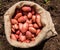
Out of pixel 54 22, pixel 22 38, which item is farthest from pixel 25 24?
pixel 54 22

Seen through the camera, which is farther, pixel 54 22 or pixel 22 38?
pixel 54 22

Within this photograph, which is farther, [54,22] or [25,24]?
[54,22]

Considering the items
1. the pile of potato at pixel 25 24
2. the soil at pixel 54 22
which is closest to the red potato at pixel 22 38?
the pile of potato at pixel 25 24

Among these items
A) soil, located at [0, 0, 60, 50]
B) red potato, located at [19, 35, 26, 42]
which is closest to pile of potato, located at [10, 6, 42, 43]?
red potato, located at [19, 35, 26, 42]

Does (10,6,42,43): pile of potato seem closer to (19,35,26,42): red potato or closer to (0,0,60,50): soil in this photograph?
(19,35,26,42): red potato

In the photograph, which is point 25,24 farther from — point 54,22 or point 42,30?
point 54,22

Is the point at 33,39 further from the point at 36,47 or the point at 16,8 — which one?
the point at 16,8

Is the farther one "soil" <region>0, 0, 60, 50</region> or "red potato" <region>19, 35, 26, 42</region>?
"soil" <region>0, 0, 60, 50</region>

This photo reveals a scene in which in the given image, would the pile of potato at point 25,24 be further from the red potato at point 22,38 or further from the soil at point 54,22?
the soil at point 54,22
